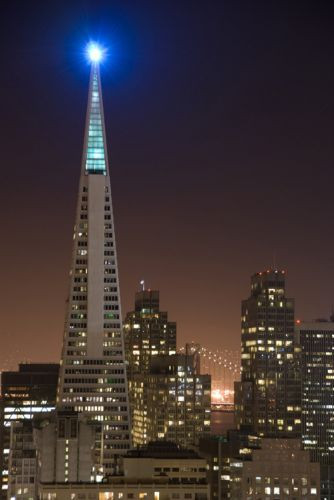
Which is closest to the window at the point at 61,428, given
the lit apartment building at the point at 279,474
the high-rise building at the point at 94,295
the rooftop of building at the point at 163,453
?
the rooftop of building at the point at 163,453

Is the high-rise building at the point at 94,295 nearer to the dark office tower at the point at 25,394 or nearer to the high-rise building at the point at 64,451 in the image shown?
the dark office tower at the point at 25,394

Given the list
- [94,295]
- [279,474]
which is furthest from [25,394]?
[279,474]

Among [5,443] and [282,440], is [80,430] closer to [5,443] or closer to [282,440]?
[282,440]

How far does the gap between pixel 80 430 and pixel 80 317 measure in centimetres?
4202

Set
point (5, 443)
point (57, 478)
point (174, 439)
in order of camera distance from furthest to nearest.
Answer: point (174, 439), point (5, 443), point (57, 478)

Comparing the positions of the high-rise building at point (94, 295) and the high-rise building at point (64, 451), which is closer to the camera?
the high-rise building at point (64, 451)

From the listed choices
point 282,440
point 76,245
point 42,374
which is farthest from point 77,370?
point 282,440

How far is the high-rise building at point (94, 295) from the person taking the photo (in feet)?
519

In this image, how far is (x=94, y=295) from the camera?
159 m

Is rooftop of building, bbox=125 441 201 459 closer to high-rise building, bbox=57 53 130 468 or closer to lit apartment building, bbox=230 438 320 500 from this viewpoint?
lit apartment building, bbox=230 438 320 500

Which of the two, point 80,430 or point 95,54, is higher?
point 95,54

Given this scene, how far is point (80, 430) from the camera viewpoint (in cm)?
11881

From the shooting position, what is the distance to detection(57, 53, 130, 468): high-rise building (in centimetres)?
15812

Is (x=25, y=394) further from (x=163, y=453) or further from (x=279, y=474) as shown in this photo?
(x=279, y=474)
